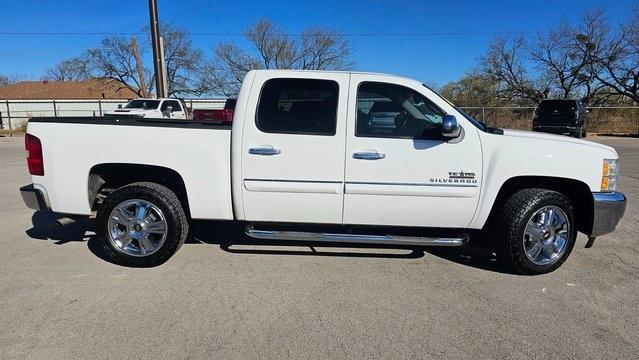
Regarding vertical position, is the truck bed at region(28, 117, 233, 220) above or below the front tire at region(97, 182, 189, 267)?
above

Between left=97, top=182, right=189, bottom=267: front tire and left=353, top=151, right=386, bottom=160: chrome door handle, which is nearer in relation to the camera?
left=353, top=151, right=386, bottom=160: chrome door handle

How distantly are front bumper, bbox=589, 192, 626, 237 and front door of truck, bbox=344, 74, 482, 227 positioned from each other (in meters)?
1.15

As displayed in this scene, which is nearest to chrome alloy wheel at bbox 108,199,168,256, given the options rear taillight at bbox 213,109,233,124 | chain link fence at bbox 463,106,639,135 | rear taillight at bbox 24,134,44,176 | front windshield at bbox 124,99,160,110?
rear taillight at bbox 24,134,44,176

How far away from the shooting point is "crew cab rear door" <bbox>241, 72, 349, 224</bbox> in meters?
4.09

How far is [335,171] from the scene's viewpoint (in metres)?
4.10

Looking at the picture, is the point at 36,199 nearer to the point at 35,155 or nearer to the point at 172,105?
the point at 35,155

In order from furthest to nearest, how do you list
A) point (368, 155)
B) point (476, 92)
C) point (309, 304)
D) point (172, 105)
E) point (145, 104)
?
1. point (476, 92)
2. point (172, 105)
3. point (145, 104)
4. point (368, 155)
5. point (309, 304)

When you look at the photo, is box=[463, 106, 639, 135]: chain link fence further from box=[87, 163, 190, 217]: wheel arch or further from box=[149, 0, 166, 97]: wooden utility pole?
box=[87, 163, 190, 217]: wheel arch

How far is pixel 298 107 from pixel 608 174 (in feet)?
9.91

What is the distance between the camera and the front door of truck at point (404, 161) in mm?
4074

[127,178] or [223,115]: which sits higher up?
[223,115]

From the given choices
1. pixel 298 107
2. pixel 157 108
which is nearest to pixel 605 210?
pixel 298 107

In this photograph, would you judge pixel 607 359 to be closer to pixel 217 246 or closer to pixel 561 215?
pixel 561 215

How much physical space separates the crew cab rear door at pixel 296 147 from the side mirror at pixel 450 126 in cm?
90
